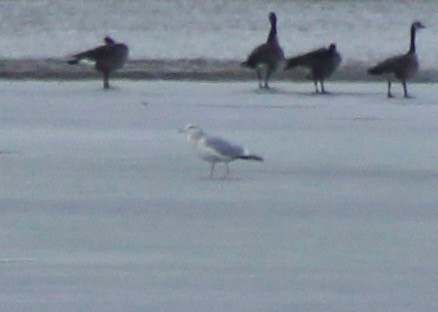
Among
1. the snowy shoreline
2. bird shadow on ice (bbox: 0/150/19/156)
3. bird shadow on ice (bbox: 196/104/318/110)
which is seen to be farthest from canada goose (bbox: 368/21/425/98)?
bird shadow on ice (bbox: 0/150/19/156)

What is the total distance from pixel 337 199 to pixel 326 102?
5849 millimetres

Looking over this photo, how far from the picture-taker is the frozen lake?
18.9 feet

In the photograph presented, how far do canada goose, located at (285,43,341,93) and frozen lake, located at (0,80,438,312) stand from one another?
1866 millimetres

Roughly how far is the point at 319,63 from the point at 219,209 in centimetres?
787

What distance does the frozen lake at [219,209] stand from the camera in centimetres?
576

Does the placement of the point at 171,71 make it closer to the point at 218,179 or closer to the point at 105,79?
the point at 105,79

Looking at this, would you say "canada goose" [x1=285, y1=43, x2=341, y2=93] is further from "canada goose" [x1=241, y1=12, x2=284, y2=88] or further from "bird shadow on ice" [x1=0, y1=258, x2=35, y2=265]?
"bird shadow on ice" [x1=0, y1=258, x2=35, y2=265]

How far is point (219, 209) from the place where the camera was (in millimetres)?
7730

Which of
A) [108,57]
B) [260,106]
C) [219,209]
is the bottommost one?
[260,106]

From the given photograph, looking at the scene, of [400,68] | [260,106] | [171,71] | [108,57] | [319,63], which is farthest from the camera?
[171,71]

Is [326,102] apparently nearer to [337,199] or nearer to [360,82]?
[360,82]

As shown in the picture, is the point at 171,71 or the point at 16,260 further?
the point at 171,71

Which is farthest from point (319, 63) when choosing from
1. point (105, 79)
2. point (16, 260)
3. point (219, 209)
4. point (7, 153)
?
point (16, 260)

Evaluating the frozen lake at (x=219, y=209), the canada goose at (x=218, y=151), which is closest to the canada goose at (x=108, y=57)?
the frozen lake at (x=219, y=209)
